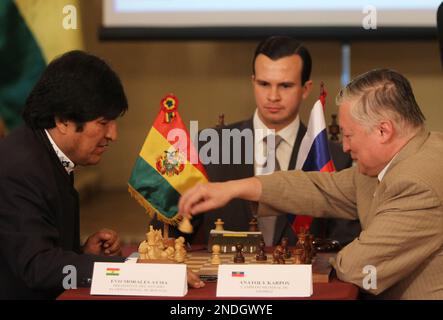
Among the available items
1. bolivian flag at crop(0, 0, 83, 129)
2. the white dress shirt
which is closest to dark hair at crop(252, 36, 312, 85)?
the white dress shirt

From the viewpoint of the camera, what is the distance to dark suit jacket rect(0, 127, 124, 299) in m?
2.79

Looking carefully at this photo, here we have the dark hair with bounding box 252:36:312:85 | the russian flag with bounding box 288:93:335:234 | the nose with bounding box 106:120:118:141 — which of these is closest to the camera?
the nose with bounding box 106:120:118:141

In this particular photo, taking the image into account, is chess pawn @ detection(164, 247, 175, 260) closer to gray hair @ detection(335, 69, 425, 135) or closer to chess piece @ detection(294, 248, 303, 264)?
chess piece @ detection(294, 248, 303, 264)

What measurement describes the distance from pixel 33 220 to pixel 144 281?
429 mm

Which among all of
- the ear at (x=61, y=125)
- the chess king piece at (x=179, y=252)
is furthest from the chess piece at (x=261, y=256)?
the ear at (x=61, y=125)

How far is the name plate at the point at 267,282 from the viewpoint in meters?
2.65

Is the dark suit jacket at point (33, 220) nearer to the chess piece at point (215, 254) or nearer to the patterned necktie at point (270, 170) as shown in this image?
the chess piece at point (215, 254)

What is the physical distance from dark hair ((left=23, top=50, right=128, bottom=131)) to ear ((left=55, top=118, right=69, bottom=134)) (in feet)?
0.04

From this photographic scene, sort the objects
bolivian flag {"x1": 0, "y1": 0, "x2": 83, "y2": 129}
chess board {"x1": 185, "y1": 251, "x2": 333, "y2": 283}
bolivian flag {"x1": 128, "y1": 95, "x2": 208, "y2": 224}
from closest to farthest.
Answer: chess board {"x1": 185, "y1": 251, "x2": 333, "y2": 283} → bolivian flag {"x1": 128, "y1": 95, "x2": 208, "y2": 224} → bolivian flag {"x1": 0, "y1": 0, "x2": 83, "y2": 129}

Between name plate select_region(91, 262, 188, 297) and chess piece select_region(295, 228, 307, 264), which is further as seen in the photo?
chess piece select_region(295, 228, 307, 264)

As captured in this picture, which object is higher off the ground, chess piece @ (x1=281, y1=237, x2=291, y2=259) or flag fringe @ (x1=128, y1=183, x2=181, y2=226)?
flag fringe @ (x1=128, y1=183, x2=181, y2=226)

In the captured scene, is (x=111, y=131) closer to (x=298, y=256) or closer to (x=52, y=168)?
(x=52, y=168)

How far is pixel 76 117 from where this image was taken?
3.03m
